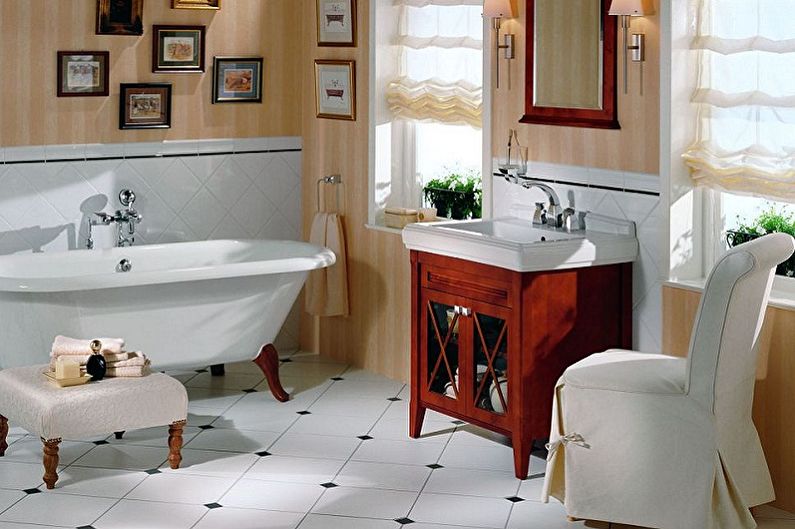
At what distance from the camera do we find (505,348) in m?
4.88

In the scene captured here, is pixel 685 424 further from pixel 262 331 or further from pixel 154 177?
pixel 154 177

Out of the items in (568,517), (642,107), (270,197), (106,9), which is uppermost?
(106,9)

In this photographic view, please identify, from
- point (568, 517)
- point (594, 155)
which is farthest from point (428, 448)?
point (594, 155)

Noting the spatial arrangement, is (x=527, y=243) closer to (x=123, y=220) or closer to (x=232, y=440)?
(x=232, y=440)

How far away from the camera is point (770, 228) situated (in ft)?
15.1

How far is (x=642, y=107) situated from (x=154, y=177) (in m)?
2.88

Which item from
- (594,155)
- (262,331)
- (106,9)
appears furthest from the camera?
(106,9)

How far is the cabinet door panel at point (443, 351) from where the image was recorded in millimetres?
5113

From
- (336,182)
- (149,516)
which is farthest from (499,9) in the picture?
(149,516)

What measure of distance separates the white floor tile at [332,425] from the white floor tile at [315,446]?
0.06m

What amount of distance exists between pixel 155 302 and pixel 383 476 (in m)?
1.35

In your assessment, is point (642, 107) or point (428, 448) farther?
point (428, 448)

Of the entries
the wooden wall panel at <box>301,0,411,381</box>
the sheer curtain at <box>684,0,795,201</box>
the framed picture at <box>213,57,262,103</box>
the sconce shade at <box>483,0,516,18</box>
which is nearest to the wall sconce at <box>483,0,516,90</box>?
the sconce shade at <box>483,0,516,18</box>

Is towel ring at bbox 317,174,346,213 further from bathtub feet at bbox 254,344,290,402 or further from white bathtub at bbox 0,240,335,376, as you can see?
bathtub feet at bbox 254,344,290,402
